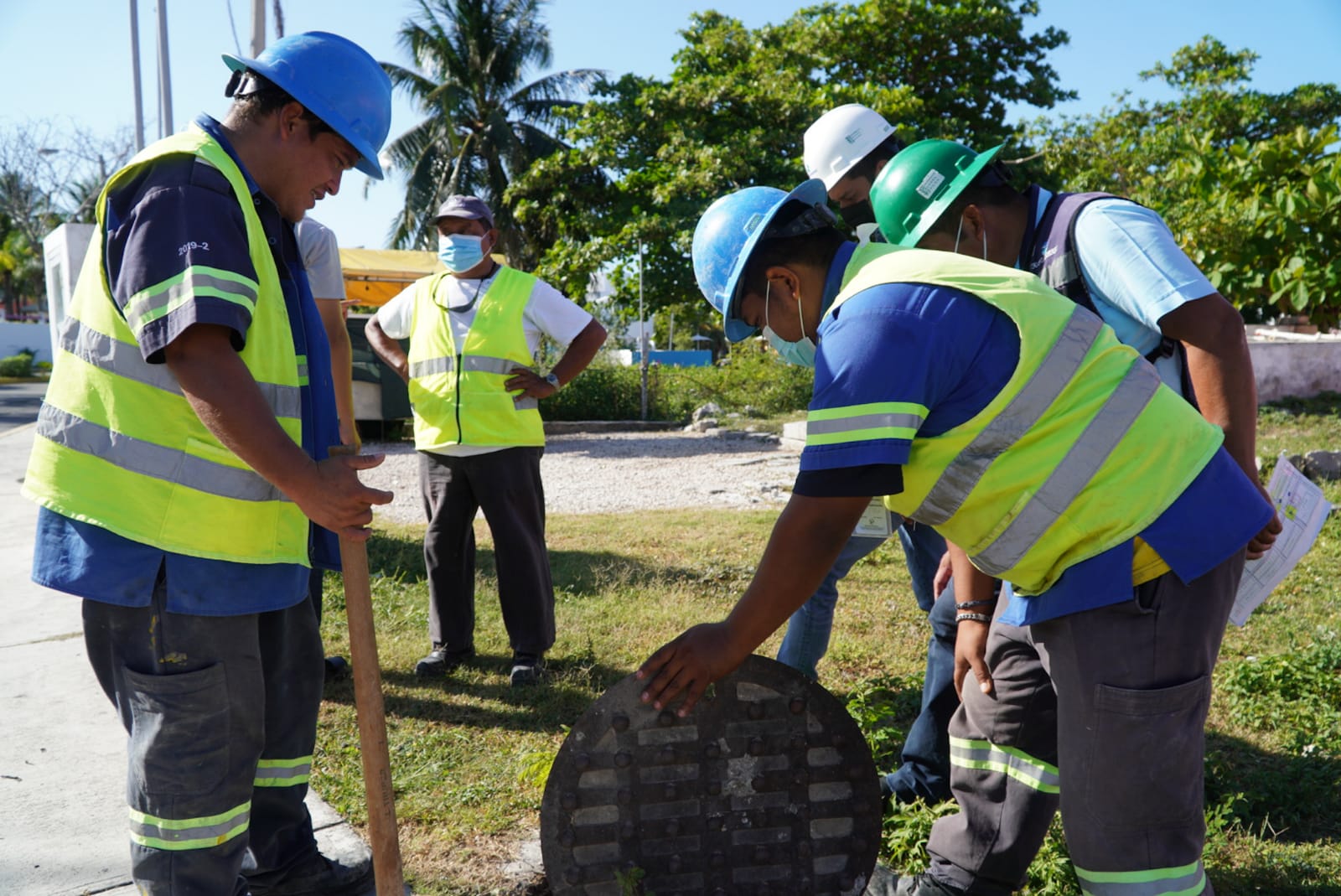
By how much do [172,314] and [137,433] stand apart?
0.29m

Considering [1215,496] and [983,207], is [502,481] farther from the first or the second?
[1215,496]

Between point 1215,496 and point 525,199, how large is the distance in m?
21.3

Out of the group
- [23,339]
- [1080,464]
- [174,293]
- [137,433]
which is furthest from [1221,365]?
[23,339]

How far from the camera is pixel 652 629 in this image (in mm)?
5062

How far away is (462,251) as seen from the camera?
458cm

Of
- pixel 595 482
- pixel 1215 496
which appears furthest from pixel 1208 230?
pixel 1215 496

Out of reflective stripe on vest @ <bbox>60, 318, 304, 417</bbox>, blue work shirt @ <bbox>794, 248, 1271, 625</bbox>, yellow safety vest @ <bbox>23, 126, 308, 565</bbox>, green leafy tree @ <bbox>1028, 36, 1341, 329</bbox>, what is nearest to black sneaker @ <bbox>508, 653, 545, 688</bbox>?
yellow safety vest @ <bbox>23, 126, 308, 565</bbox>

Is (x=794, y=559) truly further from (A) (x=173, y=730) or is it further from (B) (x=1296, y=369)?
(B) (x=1296, y=369)

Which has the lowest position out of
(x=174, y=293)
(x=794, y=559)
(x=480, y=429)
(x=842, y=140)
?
(x=480, y=429)

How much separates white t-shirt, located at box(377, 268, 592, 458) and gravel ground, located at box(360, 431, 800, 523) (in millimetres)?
4352

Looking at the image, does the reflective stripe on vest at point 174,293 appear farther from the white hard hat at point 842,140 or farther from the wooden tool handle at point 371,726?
the white hard hat at point 842,140

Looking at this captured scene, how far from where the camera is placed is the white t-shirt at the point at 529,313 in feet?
14.9

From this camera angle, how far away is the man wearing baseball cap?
4.42 metres

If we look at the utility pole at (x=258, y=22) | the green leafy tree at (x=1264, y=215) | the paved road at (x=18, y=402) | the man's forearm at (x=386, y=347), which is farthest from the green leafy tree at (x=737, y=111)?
the man's forearm at (x=386, y=347)
